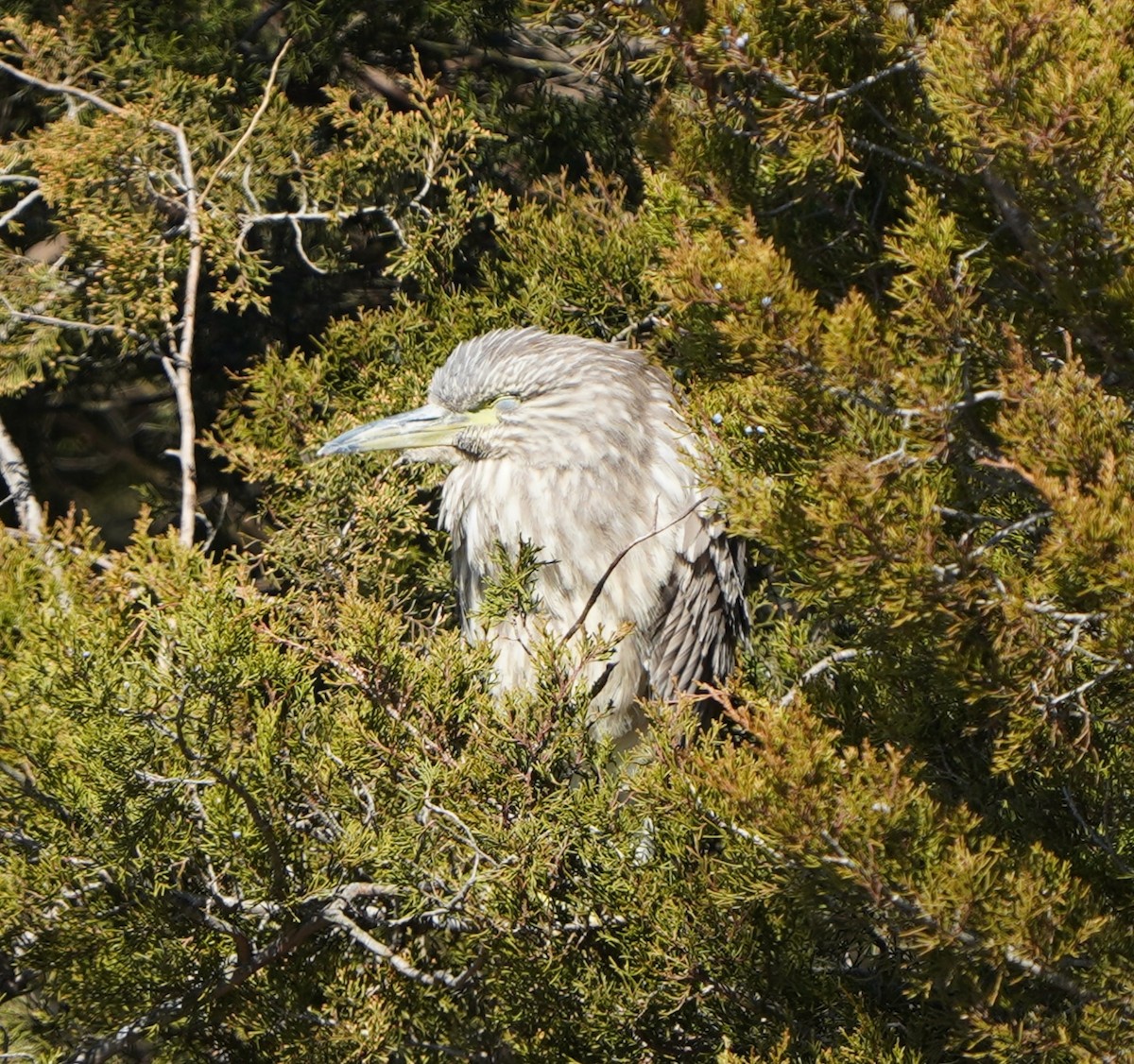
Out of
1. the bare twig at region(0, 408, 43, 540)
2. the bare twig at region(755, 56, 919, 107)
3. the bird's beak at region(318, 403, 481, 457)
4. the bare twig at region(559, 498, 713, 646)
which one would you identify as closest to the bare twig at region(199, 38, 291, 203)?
the bird's beak at region(318, 403, 481, 457)

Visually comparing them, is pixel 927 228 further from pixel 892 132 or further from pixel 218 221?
pixel 218 221

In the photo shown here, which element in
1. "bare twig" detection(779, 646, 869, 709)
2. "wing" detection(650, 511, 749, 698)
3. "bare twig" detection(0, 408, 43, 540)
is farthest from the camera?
"wing" detection(650, 511, 749, 698)

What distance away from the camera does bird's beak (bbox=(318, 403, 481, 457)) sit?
A: 3.22 m

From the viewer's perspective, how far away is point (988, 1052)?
5.91 feet

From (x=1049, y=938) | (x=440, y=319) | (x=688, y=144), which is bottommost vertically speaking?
(x=1049, y=938)

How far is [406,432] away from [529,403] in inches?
15.4

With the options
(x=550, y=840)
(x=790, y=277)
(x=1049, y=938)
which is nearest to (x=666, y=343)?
(x=790, y=277)

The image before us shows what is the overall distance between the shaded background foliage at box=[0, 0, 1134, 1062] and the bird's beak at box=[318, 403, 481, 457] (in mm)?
503

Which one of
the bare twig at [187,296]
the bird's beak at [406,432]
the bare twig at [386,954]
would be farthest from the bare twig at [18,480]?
the bare twig at [386,954]

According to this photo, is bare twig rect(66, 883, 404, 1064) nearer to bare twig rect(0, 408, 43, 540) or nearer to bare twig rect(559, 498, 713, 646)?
bare twig rect(559, 498, 713, 646)

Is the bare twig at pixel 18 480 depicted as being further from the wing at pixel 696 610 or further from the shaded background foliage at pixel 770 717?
the wing at pixel 696 610

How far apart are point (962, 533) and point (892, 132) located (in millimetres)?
753

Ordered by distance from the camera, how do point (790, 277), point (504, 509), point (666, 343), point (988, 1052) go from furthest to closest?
point (504, 509)
point (666, 343)
point (790, 277)
point (988, 1052)

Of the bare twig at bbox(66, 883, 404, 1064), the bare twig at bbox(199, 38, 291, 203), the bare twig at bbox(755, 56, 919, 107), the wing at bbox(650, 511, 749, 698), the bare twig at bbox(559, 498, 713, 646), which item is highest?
the bare twig at bbox(755, 56, 919, 107)
